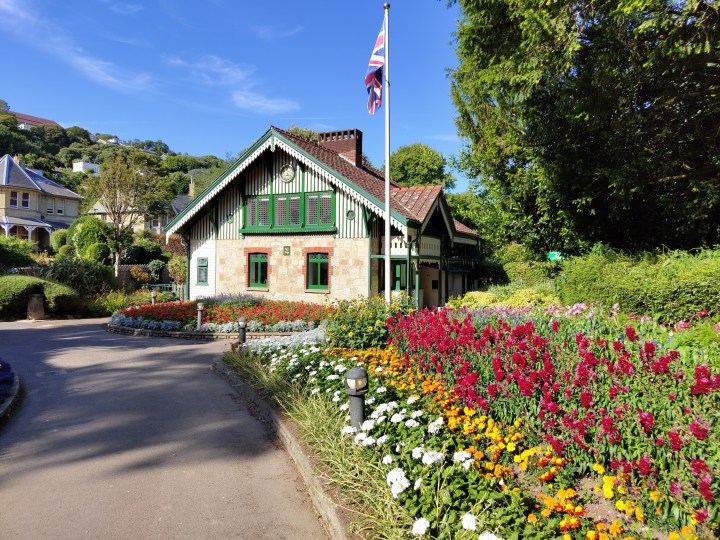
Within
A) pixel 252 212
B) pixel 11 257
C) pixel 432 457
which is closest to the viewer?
pixel 432 457

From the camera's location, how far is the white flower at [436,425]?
4335mm

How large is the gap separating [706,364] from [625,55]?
9005 mm

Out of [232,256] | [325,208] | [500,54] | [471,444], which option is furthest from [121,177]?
[471,444]

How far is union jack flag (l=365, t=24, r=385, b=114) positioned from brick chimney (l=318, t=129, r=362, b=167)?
8670 millimetres

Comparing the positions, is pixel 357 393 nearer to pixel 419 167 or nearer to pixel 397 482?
pixel 397 482

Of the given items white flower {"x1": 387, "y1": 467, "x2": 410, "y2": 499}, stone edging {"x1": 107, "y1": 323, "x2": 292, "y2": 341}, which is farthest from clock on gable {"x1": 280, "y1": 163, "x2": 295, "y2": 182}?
white flower {"x1": 387, "y1": 467, "x2": 410, "y2": 499}

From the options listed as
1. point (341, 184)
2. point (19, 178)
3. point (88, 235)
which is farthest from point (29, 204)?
point (341, 184)

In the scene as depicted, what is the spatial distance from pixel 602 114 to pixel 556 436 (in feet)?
28.9

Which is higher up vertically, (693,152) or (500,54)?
(500,54)

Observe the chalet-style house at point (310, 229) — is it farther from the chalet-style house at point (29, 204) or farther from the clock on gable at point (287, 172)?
the chalet-style house at point (29, 204)

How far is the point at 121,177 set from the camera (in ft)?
103

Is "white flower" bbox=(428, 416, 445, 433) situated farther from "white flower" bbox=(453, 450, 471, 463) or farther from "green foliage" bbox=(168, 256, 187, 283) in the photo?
"green foliage" bbox=(168, 256, 187, 283)

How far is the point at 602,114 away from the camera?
10367 millimetres

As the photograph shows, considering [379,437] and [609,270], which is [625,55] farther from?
[379,437]
